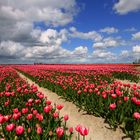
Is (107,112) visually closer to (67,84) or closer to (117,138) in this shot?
(117,138)

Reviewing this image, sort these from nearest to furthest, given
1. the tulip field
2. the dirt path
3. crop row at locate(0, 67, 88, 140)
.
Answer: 1. crop row at locate(0, 67, 88, 140)
2. the tulip field
3. the dirt path

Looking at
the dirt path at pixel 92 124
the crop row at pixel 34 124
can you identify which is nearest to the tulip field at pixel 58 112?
the crop row at pixel 34 124

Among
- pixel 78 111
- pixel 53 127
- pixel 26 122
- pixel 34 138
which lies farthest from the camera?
pixel 78 111

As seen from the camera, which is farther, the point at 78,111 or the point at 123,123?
the point at 78,111

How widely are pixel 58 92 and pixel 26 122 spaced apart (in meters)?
Result: 7.95

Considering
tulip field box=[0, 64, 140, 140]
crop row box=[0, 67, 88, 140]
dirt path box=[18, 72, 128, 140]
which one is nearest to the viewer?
crop row box=[0, 67, 88, 140]

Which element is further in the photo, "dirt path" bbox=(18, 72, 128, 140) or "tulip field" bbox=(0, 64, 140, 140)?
"dirt path" bbox=(18, 72, 128, 140)

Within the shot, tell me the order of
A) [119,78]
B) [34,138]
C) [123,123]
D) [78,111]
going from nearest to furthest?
1. [34,138]
2. [123,123]
3. [78,111]
4. [119,78]

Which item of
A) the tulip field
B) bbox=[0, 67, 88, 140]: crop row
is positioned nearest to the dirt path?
the tulip field

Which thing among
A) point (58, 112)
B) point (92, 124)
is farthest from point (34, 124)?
point (58, 112)

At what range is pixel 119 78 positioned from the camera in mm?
24938

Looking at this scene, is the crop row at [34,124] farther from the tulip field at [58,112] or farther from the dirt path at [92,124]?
the dirt path at [92,124]

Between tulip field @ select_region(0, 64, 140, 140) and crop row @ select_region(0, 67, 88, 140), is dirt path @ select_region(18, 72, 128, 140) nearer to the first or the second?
tulip field @ select_region(0, 64, 140, 140)

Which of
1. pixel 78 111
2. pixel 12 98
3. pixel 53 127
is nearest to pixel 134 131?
pixel 53 127
